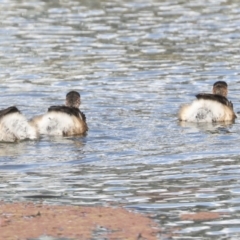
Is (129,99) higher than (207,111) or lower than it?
higher

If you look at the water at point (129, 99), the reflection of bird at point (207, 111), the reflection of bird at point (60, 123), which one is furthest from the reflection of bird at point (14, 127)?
the reflection of bird at point (207, 111)

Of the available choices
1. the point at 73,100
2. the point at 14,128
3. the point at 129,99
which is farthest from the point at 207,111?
the point at 14,128

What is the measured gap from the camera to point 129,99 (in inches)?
694

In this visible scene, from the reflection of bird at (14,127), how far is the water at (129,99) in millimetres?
153

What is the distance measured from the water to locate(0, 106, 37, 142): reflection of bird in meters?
0.15

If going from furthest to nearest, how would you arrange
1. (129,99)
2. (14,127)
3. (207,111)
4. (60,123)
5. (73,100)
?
1. (129,99)
2. (73,100)
3. (207,111)
4. (60,123)
5. (14,127)

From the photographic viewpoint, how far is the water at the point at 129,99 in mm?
11062

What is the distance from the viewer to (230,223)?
32.3ft

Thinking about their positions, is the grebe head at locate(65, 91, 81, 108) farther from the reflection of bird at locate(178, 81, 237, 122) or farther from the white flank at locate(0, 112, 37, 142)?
the white flank at locate(0, 112, 37, 142)

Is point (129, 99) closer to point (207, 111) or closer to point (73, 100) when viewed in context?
point (73, 100)

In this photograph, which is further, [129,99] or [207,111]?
[129,99]

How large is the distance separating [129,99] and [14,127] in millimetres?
3757

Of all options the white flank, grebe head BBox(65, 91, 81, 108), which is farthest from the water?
grebe head BBox(65, 91, 81, 108)

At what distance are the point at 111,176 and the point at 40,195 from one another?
4.04ft
